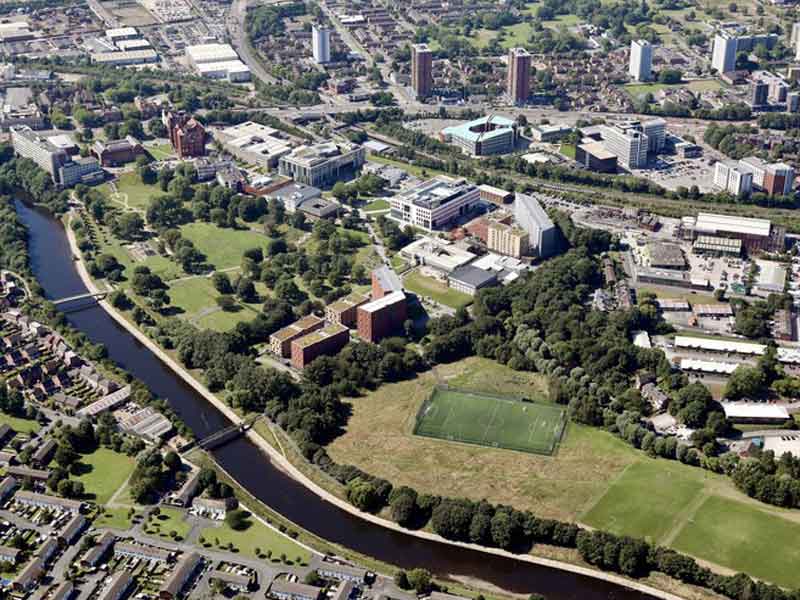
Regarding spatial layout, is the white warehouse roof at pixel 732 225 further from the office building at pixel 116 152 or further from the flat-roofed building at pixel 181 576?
the office building at pixel 116 152

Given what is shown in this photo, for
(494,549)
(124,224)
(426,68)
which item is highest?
(426,68)

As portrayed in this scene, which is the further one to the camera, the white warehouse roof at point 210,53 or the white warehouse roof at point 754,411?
the white warehouse roof at point 210,53

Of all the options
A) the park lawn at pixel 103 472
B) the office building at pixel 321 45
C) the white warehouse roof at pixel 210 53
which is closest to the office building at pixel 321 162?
the office building at pixel 321 45

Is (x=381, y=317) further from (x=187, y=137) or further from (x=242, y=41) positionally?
(x=242, y=41)

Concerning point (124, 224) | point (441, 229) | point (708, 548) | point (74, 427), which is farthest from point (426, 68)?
point (708, 548)

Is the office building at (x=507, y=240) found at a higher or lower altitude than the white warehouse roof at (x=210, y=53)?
lower

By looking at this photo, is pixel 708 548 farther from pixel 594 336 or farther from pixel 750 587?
pixel 594 336

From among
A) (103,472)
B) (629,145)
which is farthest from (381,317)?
(629,145)
